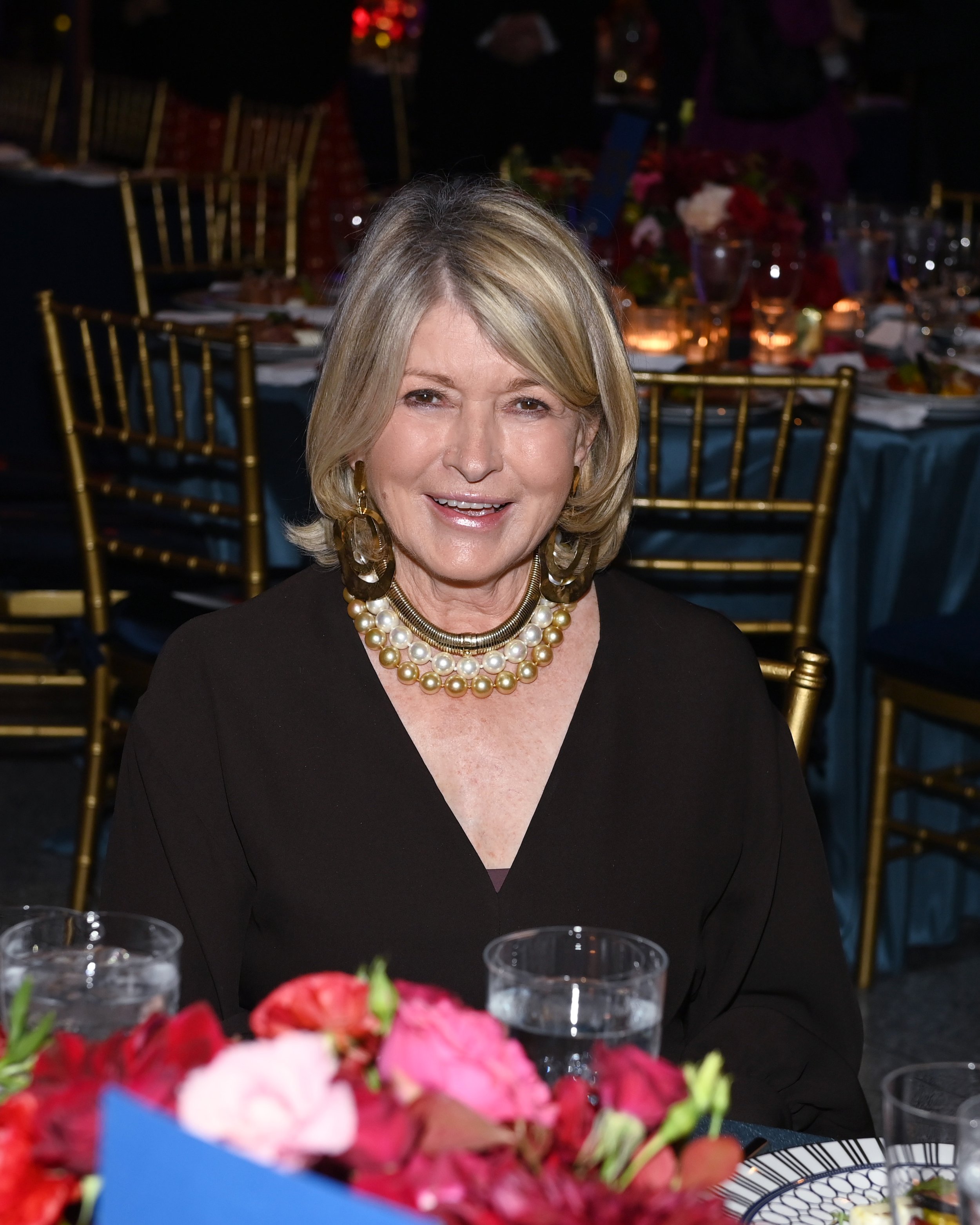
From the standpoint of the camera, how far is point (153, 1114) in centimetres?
59

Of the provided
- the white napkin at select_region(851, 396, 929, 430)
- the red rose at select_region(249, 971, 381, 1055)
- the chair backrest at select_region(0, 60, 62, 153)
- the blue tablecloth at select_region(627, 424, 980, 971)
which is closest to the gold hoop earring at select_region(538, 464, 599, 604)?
the red rose at select_region(249, 971, 381, 1055)

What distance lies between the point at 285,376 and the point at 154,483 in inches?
20.2

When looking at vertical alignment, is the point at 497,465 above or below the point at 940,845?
above

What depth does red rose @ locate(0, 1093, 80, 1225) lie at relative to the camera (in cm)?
68

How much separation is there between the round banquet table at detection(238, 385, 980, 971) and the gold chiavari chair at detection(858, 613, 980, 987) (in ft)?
0.22

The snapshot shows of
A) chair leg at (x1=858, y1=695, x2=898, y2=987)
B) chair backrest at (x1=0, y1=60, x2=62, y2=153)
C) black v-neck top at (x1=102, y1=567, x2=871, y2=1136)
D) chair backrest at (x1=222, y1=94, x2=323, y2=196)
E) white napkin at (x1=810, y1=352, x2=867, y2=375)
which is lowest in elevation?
chair leg at (x1=858, y1=695, x2=898, y2=987)

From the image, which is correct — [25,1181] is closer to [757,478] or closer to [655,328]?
[757,478]

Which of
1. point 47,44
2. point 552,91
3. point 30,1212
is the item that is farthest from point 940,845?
point 47,44

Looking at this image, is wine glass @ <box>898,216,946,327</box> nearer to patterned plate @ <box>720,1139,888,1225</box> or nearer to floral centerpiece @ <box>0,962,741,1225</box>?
patterned plate @ <box>720,1139,888,1225</box>

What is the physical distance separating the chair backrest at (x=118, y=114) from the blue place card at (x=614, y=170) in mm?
3475

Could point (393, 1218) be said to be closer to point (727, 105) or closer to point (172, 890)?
point (172, 890)

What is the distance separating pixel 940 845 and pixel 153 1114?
2.77 m

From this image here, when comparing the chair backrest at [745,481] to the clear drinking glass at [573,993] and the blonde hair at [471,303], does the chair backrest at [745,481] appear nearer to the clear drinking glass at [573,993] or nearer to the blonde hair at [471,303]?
the blonde hair at [471,303]

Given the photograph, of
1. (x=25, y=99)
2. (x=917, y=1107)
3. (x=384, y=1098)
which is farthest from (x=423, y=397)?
(x=25, y=99)
